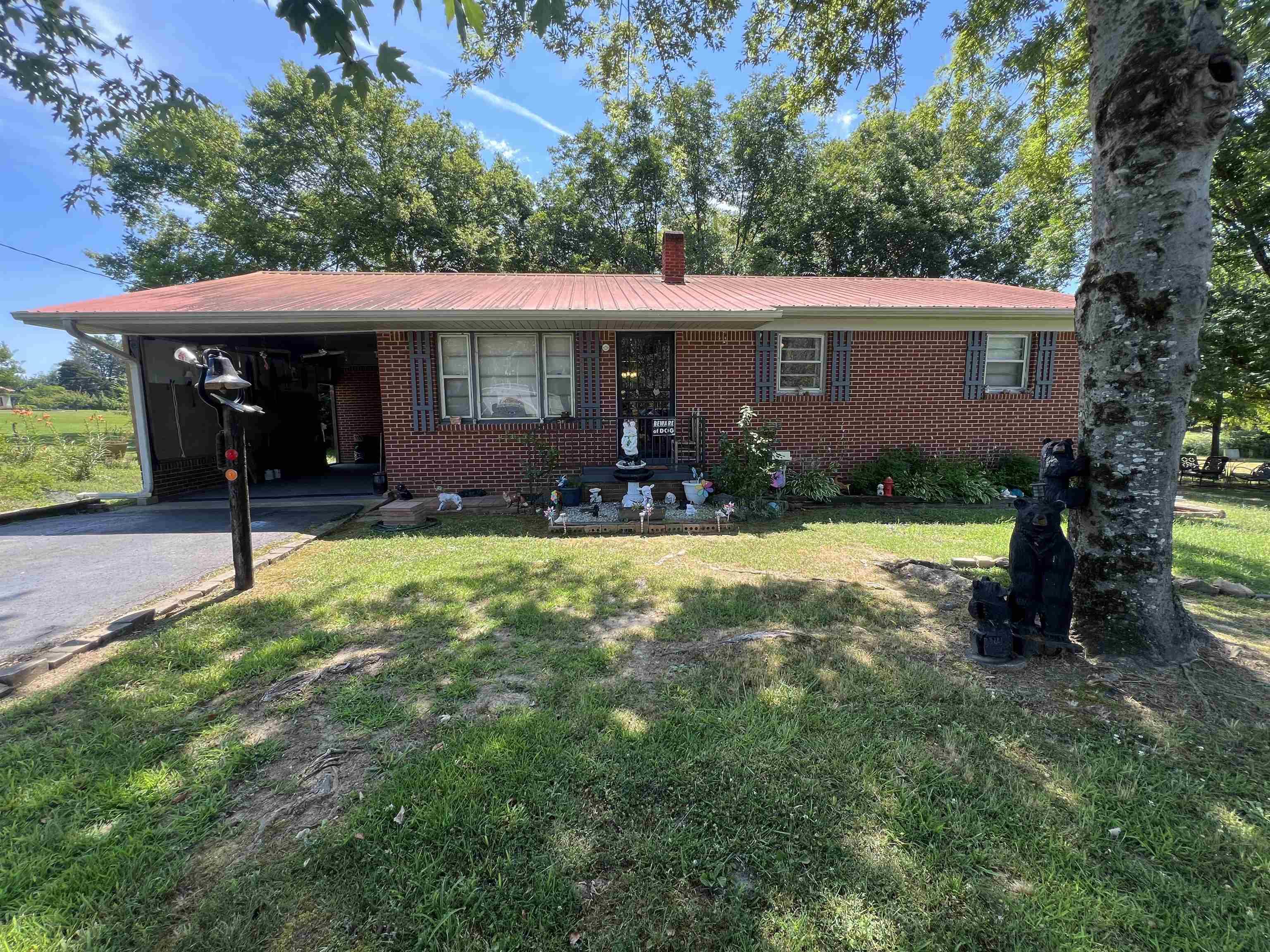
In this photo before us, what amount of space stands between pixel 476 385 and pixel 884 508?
7.11m

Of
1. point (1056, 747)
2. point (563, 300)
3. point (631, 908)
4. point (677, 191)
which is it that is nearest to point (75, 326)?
point (563, 300)

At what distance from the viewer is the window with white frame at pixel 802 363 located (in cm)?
924

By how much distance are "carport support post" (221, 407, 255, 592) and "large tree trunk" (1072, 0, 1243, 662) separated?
6403 mm

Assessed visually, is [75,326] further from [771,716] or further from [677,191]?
[677,191]

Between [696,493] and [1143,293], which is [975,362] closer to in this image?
[696,493]

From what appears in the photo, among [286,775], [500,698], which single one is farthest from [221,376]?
[500,698]

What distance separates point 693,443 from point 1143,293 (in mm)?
6401

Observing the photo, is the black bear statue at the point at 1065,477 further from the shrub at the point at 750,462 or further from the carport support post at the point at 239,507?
the carport support post at the point at 239,507

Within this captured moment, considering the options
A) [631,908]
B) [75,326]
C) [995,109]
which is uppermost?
[995,109]

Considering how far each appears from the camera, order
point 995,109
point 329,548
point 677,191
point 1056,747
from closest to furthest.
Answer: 1. point 1056,747
2. point 329,548
3. point 995,109
4. point 677,191

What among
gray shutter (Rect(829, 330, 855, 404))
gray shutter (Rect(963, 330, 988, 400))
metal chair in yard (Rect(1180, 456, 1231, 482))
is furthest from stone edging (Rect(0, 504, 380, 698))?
metal chair in yard (Rect(1180, 456, 1231, 482))

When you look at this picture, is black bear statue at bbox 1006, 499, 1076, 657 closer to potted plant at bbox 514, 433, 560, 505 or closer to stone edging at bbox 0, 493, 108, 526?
potted plant at bbox 514, 433, 560, 505

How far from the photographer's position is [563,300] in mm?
8359

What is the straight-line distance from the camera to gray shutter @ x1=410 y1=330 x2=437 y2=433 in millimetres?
8398
